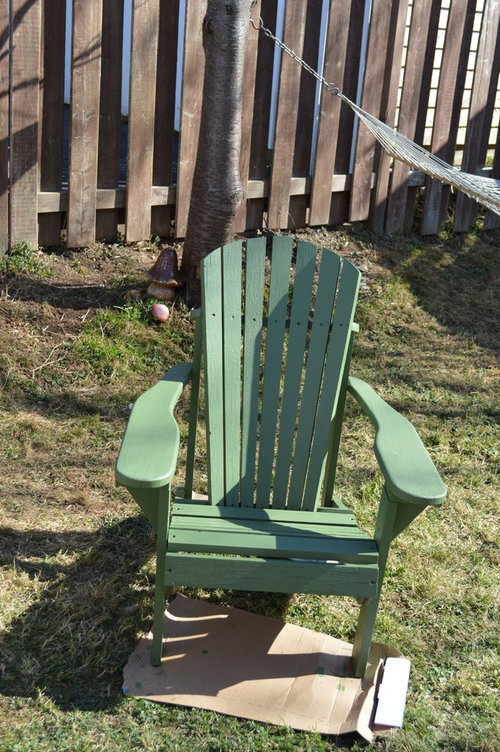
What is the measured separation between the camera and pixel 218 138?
4254 millimetres

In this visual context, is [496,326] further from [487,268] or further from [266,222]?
[266,222]

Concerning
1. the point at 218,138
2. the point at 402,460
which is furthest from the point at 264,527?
the point at 218,138

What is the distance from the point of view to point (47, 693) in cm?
236

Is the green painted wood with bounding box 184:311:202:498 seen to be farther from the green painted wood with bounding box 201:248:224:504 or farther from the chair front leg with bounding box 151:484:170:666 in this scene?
the chair front leg with bounding box 151:484:170:666

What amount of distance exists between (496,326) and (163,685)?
11.4ft

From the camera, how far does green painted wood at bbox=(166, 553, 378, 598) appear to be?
2348 mm

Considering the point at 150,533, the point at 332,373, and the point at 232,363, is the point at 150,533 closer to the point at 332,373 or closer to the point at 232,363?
the point at 232,363

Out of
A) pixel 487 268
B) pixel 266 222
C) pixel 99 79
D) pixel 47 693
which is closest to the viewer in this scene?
pixel 47 693

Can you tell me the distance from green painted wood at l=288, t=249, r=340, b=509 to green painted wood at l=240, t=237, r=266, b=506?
16 cm

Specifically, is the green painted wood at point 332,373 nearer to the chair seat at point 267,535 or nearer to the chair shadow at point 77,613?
the chair seat at point 267,535

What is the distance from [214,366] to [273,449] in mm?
340

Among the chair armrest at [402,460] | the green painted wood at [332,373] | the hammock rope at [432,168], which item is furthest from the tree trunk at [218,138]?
the chair armrest at [402,460]

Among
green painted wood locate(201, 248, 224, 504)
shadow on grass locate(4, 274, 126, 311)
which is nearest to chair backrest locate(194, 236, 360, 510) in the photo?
green painted wood locate(201, 248, 224, 504)

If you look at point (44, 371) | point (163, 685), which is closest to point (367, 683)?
point (163, 685)
